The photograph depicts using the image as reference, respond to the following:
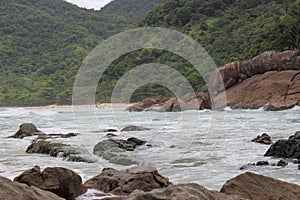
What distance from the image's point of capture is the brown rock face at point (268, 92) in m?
32.8

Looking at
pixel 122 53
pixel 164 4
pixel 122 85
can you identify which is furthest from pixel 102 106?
pixel 164 4

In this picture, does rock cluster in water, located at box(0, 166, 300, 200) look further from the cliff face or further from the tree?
the tree

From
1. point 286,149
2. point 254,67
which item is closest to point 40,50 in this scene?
point 254,67

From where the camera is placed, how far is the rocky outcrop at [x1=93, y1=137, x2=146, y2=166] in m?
11.4

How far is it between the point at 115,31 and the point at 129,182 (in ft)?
380

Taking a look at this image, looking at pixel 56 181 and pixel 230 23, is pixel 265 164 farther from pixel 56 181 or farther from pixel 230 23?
pixel 230 23

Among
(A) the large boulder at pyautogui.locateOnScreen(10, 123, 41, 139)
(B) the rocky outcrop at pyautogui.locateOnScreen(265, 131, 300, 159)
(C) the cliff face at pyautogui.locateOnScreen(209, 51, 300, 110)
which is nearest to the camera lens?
(B) the rocky outcrop at pyautogui.locateOnScreen(265, 131, 300, 159)

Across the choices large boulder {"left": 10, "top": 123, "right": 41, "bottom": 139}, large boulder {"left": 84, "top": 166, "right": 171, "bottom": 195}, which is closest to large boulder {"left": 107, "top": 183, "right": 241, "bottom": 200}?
large boulder {"left": 84, "top": 166, "right": 171, "bottom": 195}

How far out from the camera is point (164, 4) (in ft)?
291

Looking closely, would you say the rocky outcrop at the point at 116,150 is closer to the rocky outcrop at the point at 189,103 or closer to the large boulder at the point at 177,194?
the large boulder at the point at 177,194

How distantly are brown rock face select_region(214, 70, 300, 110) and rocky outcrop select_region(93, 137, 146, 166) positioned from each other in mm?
20553

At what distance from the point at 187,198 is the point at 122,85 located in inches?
2254

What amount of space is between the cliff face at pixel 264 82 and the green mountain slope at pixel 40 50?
4362 centimetres

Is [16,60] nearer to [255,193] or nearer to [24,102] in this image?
[24,102]
